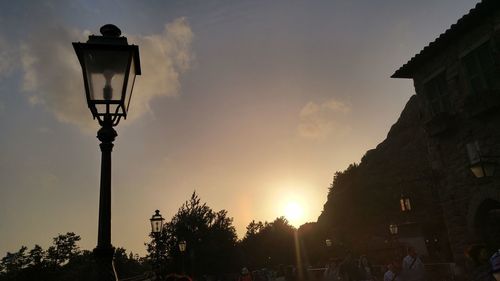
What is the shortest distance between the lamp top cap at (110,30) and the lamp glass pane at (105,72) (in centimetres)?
29

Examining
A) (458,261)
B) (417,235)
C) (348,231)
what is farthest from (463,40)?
(348,231)

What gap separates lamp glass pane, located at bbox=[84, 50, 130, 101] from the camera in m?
3.36

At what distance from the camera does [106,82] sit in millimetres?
3408

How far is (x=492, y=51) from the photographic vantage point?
42.8ft

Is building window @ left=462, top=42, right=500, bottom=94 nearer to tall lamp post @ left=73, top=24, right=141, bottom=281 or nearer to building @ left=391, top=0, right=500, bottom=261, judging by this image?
building @ left=391, top=0, right=500, bottom=261

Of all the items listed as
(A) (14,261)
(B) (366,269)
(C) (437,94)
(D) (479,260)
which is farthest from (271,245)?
(A) (14,261)

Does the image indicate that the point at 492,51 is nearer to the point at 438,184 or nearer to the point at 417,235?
the point at 438,184

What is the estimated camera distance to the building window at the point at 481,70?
1319 centimetres

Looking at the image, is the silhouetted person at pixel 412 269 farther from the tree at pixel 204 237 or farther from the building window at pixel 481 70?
the tree at pixel 204 237

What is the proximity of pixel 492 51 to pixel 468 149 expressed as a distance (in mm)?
3646

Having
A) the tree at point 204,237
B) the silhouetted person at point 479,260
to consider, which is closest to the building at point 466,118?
the silhouetted person at point 479,260

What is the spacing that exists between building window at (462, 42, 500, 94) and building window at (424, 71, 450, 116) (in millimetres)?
1441

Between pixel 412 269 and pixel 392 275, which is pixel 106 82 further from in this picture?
pixel 392 275

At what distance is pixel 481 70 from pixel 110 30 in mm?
13988
